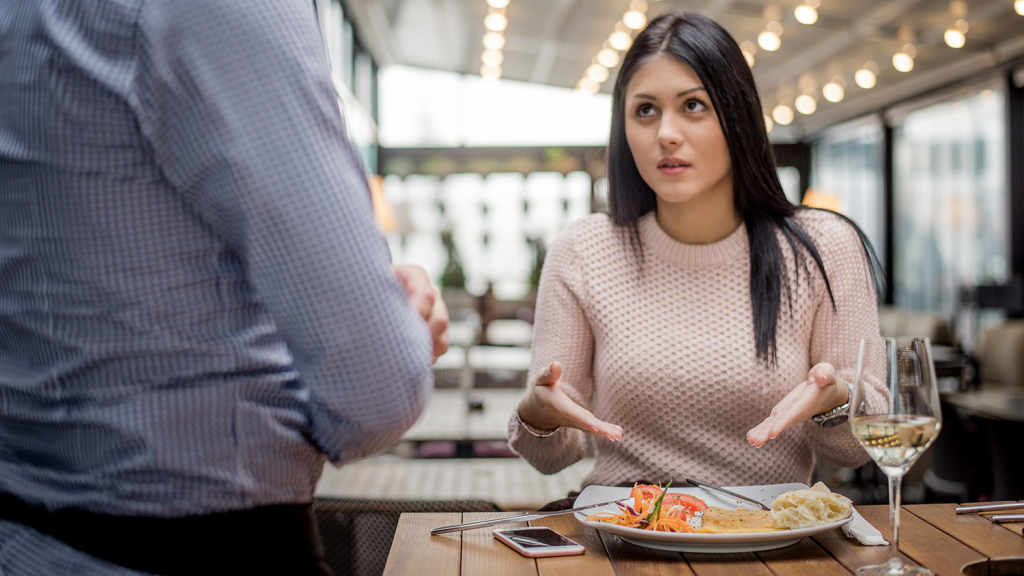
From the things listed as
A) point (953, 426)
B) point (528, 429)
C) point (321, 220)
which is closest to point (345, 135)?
point (321, 220)

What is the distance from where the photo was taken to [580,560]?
0.88m

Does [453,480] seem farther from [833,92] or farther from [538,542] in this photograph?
[833,92]

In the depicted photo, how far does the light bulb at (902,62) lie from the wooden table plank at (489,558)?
24.7ft

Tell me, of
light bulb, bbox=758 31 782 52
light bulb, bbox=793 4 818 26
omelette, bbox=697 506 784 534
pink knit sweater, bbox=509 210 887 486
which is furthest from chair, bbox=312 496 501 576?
light bulb, bbox=758 31 782 52

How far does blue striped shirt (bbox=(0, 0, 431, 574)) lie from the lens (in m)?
0.61

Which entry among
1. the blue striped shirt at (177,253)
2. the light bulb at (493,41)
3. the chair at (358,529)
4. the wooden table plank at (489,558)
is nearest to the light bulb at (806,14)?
the light bulb at (493,41)

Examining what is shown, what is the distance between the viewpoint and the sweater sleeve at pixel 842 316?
1.31 meters

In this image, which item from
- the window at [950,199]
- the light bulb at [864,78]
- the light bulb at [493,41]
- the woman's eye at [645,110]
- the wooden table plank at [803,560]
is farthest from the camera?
the light bulb at [493,41]

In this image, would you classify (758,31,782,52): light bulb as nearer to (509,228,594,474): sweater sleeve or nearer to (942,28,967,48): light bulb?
(942,28,967,48): light bulb

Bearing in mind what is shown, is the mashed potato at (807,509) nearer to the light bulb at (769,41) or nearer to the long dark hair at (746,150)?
the long dark hair at (746,150)

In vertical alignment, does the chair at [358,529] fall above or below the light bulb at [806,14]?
below

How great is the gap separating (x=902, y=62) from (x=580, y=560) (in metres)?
7.83

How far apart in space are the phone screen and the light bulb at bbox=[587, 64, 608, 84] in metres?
8.28

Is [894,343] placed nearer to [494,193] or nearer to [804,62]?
[804,62]
